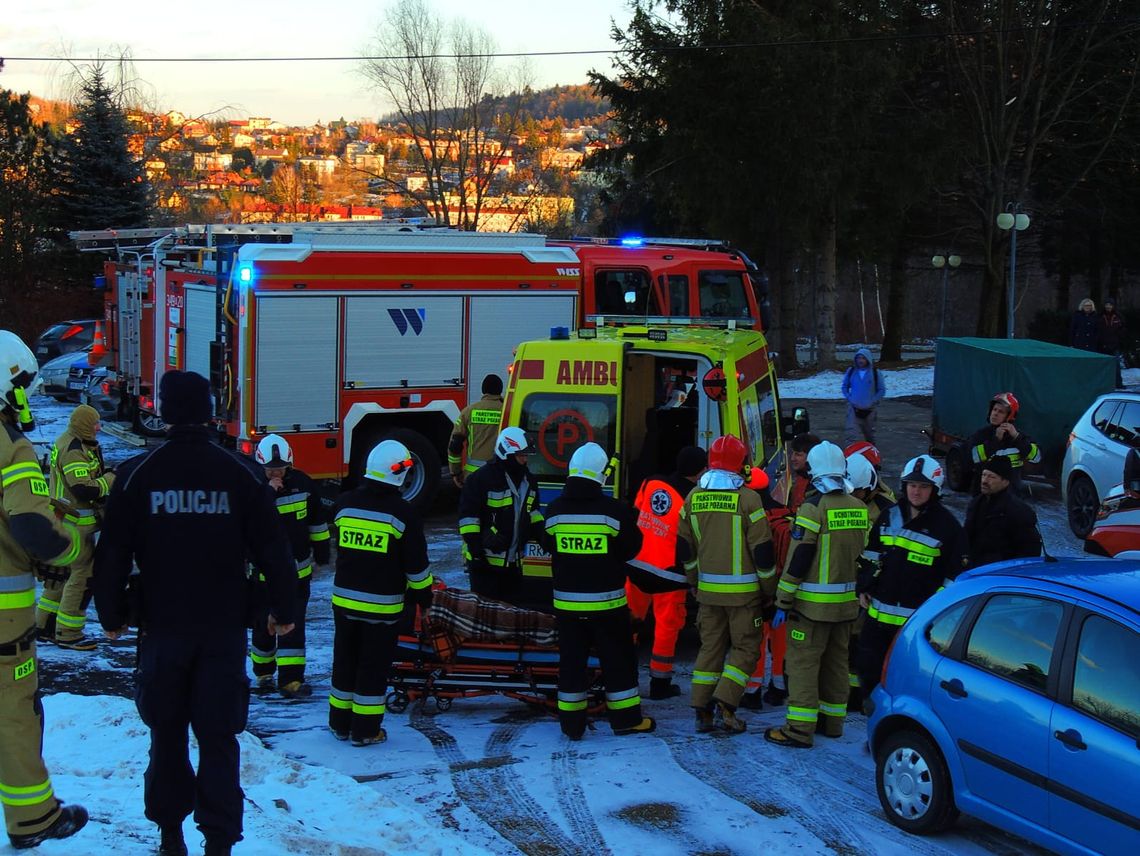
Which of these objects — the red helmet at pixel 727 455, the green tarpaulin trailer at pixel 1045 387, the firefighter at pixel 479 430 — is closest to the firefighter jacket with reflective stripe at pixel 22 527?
the red helmet at pixel 727 455

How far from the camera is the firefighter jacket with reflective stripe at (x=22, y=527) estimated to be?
4.54 metres

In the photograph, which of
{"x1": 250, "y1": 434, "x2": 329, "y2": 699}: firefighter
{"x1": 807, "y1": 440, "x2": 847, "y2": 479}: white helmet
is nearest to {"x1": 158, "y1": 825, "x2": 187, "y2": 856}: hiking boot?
{"x1": 250, "y1": 434, "x2": 329, "y2": 699}: firefighter

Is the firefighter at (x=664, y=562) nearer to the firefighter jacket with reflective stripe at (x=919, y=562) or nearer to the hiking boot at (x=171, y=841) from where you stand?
the firefighter jacket with reflective stripe at (x=919, y=562)

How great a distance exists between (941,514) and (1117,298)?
37175 mm

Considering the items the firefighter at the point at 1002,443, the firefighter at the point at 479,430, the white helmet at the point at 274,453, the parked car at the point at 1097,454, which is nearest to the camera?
the white helmet at the point at 274,453

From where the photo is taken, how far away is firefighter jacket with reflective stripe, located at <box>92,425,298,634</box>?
446 centimetres

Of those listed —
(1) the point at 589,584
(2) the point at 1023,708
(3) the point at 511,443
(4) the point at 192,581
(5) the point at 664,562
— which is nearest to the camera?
(4) the point at 192,581

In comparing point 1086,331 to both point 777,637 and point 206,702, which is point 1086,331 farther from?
point 206,702

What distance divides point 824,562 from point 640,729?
1476mm

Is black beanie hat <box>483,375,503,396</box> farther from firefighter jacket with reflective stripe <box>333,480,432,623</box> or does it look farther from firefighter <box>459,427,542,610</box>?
firefighter jacket with reflective stripe <box>333,480,432,623</box>

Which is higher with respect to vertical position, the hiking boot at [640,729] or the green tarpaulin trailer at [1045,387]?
the green tarpaulin trailer at [1045,387]

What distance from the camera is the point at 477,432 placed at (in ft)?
37.7

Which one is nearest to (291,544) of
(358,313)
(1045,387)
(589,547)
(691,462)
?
(589,547)

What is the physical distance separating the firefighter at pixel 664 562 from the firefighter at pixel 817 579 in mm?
1002
